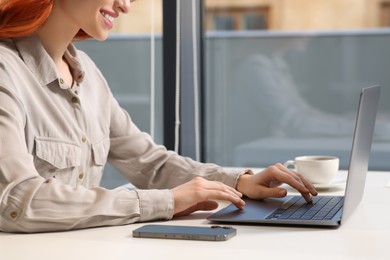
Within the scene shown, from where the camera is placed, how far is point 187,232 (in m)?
1.46

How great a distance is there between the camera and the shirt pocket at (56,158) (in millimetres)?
1708

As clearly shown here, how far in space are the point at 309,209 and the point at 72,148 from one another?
0.50 m

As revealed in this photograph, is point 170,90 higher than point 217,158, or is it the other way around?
point 170,90

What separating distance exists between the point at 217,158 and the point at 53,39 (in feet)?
8.14

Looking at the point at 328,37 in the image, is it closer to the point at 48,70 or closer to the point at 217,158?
the point at 217,158

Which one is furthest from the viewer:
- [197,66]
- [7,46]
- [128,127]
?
[197,66]

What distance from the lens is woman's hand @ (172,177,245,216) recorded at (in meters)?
1.63

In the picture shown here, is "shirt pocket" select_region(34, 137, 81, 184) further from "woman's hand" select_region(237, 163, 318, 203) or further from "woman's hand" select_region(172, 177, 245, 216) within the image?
"woman's hand" select_region(237, 163, 318, 203)

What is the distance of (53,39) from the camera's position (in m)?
1.83

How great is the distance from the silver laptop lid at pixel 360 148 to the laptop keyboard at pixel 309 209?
0.04 metres

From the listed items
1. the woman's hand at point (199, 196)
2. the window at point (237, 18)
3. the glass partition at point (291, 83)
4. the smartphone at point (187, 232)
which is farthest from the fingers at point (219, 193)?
the window at point (237, 18)

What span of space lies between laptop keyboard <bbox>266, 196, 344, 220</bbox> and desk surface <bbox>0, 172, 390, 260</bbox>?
0.15 feet

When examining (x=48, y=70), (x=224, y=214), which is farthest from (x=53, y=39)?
(x=224, y=214)

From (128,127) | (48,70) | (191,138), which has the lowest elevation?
(191,138)
